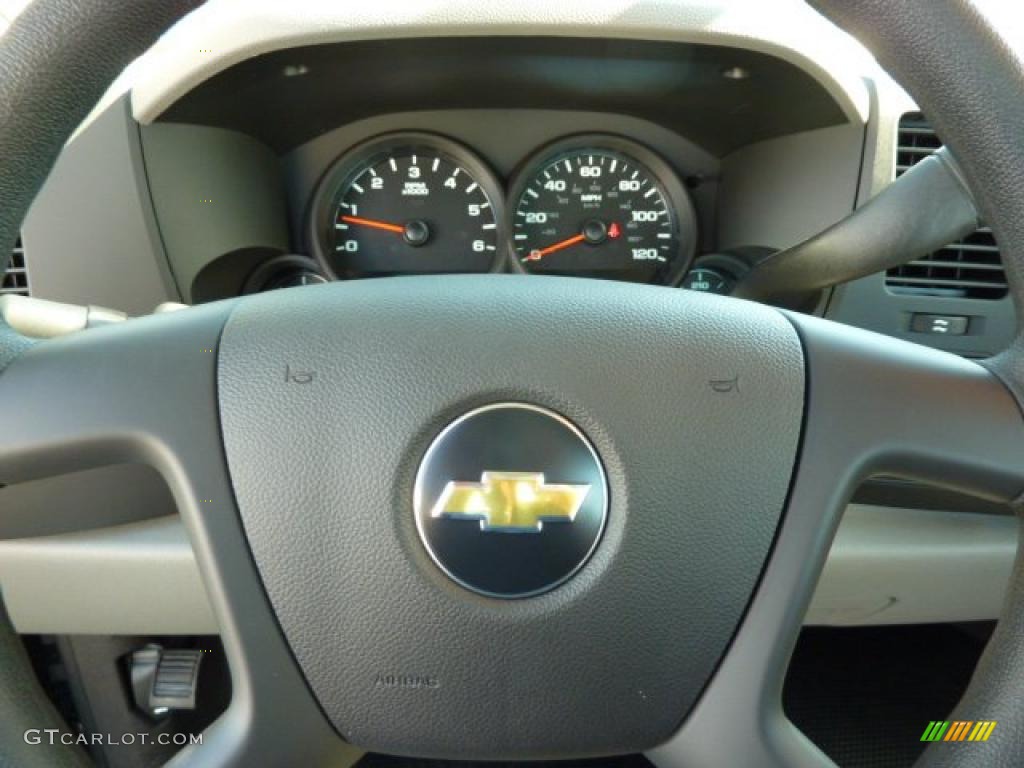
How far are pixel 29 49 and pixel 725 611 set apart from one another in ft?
2.13

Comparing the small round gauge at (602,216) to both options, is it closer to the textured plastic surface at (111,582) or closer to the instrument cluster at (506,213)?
the instrument cluster at (506,213)

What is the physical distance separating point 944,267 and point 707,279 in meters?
0.62

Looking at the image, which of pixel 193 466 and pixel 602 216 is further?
pixel 602 216

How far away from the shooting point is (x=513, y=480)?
0.74 m

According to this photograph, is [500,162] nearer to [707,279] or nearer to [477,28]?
[707,279]

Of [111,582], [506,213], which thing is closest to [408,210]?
[506,213]

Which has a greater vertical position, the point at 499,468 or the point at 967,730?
the point at 499,468

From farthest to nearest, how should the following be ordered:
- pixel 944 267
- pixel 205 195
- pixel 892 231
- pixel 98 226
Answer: pixel 205 195, pixel 944 267, pixel 98 226, pixel 892 231

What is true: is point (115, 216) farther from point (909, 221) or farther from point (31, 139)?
point (909, 221)

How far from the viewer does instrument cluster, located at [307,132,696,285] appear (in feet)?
7.77

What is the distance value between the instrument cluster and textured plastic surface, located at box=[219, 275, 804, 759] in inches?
63.2

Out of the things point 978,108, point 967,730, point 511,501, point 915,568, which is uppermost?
point 978,108

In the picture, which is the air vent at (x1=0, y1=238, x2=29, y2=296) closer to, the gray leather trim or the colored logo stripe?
the gray leather trim

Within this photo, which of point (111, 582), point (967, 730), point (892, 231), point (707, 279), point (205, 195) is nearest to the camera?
point (967, 730)
